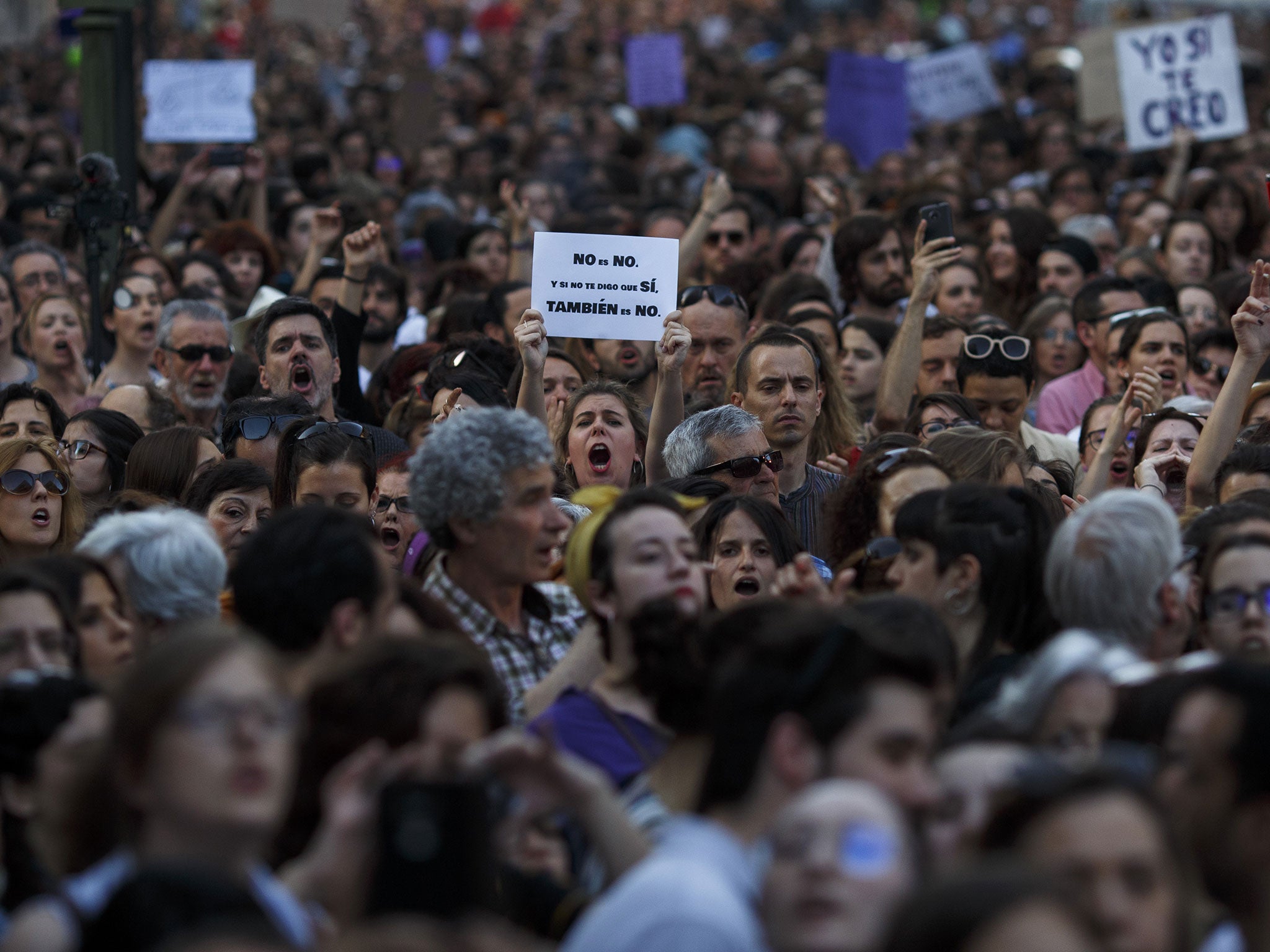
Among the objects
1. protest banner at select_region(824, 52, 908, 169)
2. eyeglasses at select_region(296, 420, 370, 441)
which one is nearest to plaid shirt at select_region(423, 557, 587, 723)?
eyeglasses at select_region(296, 420, 370, 441)

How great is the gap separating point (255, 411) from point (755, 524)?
2.15 metres

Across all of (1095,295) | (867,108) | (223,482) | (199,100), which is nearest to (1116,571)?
(223,482)

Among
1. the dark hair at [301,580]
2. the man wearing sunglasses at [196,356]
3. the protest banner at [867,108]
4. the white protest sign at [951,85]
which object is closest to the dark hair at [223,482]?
the man wearing sunglasses at [196,356]

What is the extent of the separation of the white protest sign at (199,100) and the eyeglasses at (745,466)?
24.2 feet

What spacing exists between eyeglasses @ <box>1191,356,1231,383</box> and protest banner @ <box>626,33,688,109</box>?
870 cm

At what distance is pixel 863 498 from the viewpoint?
17.8 ft

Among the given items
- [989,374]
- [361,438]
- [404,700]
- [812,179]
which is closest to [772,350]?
[989,374]

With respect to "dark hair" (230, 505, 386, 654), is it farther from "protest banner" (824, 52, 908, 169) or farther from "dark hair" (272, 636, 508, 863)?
"protest banner" (824, 52, 908, 169)

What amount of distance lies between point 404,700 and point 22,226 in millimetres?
9805

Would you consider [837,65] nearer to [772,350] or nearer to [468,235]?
[468,235]

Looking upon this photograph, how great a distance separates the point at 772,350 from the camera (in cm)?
681

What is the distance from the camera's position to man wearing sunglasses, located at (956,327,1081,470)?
294 inches

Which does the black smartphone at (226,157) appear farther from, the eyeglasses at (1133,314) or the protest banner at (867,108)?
the eyeglasses at (1133,314)

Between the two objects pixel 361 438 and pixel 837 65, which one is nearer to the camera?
pixel 361 438
